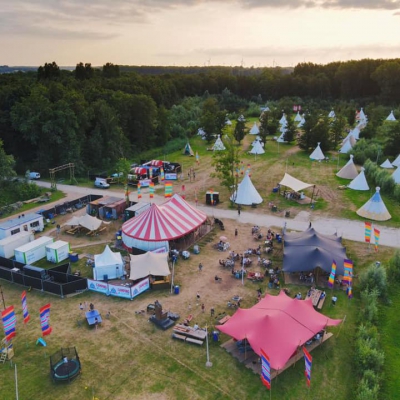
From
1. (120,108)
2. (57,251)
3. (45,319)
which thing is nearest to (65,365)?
(45,319)

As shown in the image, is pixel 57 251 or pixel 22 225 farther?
pixel 22 225

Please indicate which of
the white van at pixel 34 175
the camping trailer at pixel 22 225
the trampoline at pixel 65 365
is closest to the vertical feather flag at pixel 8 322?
the trampoline at pixel 65 365

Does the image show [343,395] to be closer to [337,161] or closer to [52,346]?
[52,346]

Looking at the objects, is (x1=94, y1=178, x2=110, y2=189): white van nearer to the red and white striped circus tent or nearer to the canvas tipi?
the red and white striped circus tent

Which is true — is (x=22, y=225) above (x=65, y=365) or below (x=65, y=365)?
above

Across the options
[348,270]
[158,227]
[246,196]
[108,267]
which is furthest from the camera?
[246,196]

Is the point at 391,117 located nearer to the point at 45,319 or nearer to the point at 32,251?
the point at 32,251

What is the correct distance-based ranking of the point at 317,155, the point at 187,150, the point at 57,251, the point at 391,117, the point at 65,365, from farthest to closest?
the point at 391,117
the point at 187,150
the point at 317,155
the point at 57,251
the point at 65,365
